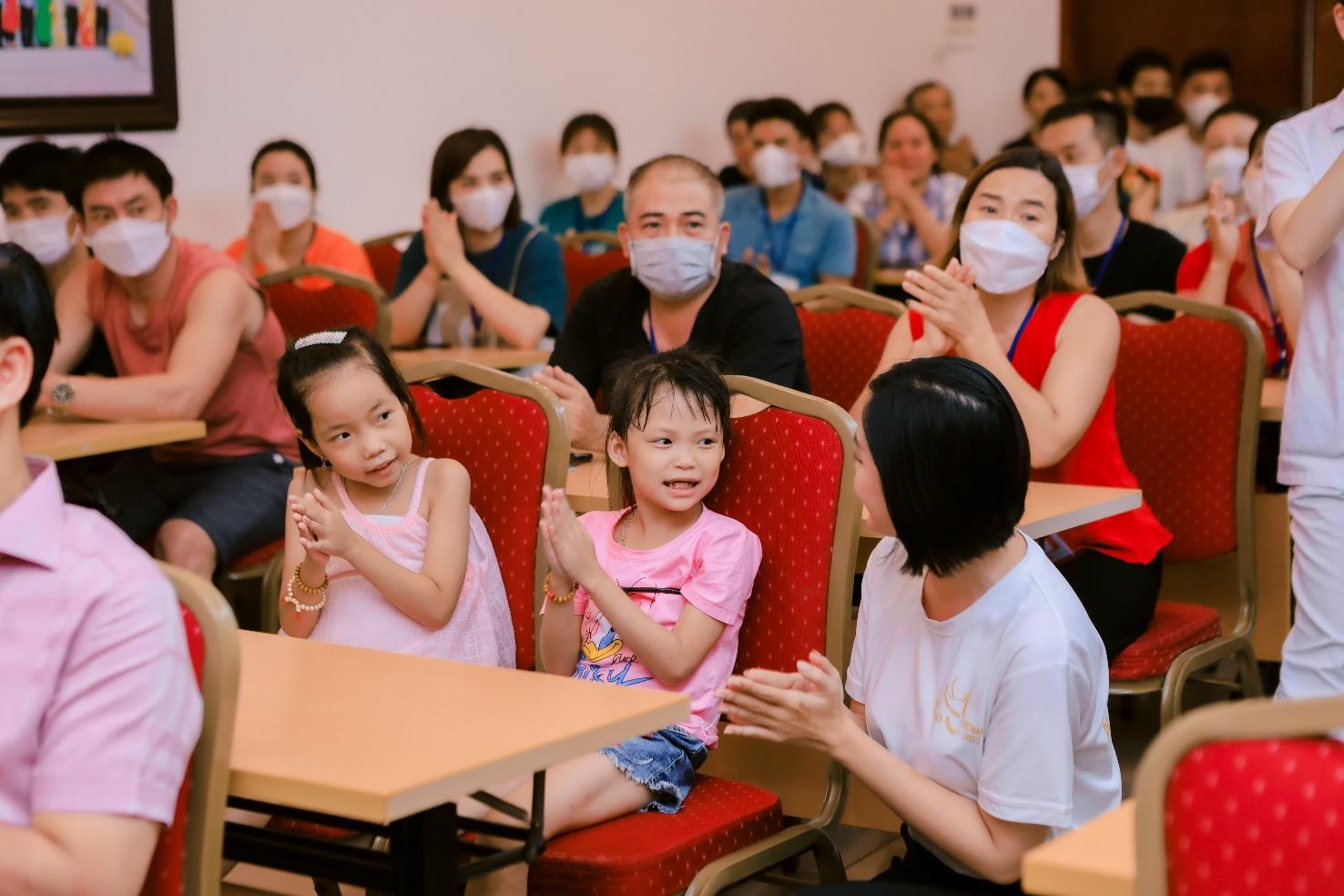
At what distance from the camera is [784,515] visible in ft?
7.45

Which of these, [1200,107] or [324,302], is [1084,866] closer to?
[324,302]

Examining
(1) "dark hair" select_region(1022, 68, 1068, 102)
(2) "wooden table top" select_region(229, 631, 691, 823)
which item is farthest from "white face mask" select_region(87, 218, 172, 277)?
(1) "dark hair" select_region(1022, 68, 1068, 102)

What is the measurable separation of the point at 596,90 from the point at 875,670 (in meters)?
5.10

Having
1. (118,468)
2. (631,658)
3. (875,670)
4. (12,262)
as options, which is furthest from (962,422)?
(118,468)

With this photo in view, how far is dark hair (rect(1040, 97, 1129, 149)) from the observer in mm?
4441

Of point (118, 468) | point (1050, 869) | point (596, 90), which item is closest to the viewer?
point (1050, 869)

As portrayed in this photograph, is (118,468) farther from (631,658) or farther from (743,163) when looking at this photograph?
(743,163)

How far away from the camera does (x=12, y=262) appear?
1.39 meters

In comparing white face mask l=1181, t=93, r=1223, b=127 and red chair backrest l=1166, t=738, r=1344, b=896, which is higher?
white face mask l=1181, t=93, r=1223, b=127

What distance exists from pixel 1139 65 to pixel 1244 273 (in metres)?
5.15

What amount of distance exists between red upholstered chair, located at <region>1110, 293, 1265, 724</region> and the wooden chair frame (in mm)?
1904

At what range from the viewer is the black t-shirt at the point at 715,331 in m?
2.97

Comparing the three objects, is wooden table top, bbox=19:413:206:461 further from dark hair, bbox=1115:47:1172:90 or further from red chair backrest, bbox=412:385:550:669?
dark hair, bbox=1115:47:1172:90

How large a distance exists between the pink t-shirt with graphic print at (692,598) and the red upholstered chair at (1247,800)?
44.4 inches
